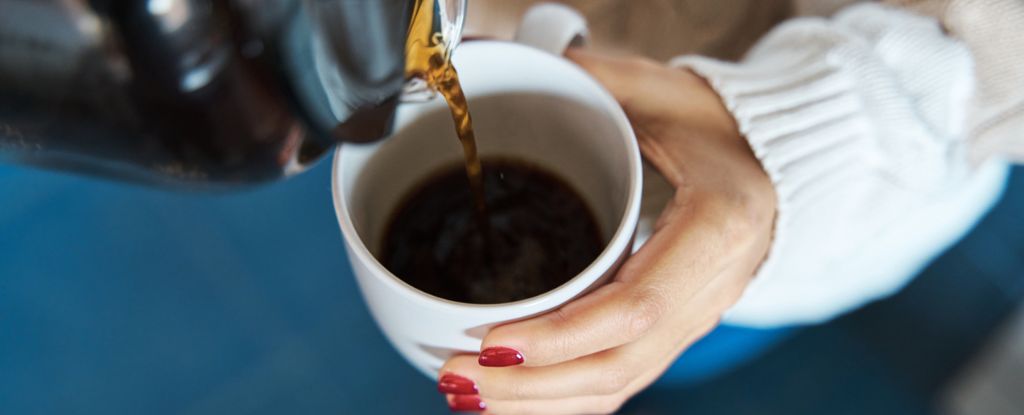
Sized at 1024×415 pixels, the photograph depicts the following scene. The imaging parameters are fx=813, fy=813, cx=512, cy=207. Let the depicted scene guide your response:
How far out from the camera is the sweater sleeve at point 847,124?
1.61 feet

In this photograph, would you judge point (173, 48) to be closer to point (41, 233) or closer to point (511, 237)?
point (511, 237)

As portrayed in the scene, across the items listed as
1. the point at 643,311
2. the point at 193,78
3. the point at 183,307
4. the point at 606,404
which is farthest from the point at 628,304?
the point at 183,307

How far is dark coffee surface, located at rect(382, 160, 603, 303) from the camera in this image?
46 cm

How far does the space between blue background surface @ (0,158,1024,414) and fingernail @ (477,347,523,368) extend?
266 millimetres

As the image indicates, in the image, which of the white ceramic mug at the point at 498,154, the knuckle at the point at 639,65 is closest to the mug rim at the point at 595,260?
the white ceramic mug at the point at 498,154

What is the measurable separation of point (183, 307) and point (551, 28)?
34cm

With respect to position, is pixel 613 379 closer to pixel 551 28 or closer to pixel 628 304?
pixel 628 304

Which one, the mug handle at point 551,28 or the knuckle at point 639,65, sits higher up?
the mug handle at point 551,28

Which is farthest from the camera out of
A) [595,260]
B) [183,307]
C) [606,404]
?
[183,307]

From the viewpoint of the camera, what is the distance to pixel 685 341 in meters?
0.48

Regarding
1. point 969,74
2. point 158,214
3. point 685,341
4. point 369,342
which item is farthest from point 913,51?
point 158,214

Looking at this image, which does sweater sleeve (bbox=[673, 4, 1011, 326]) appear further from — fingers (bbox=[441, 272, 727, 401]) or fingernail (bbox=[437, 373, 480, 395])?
fingernail (bbox=[437, 373, 480, 395])

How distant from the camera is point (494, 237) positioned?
1.61 feet

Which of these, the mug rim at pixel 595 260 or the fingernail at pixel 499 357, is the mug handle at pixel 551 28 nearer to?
the mug rim at pixel 595 260
